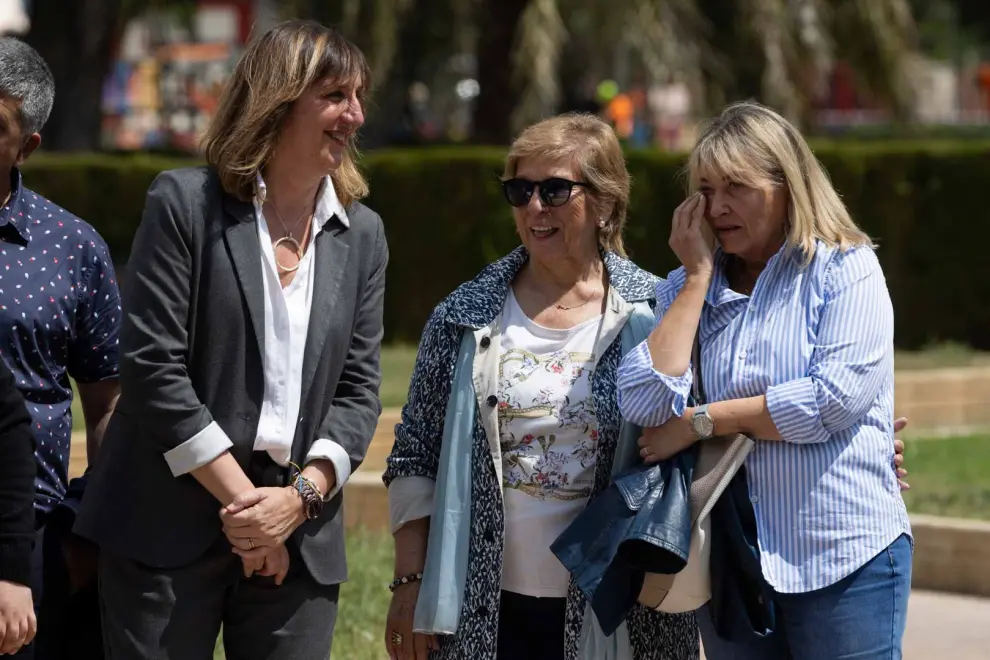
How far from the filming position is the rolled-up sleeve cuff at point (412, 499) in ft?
12.2

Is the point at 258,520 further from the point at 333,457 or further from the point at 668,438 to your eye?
the point at 668,438

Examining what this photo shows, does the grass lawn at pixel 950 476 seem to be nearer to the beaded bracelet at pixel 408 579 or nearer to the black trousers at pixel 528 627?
the black trousers at pixel 528 627

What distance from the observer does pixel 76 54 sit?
24.3 meters

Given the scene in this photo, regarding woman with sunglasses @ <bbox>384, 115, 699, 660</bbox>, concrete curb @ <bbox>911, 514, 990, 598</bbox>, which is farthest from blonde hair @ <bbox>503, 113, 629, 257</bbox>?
concrete curb @ <bbox>911, 514, 990, 598</bbox>

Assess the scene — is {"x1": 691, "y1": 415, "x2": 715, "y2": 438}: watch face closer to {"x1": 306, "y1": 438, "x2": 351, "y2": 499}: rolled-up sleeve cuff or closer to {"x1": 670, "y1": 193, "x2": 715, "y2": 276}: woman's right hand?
{"x1": 670, "y1": 193, "x2": 715, "y2": 276}: woman's right hand

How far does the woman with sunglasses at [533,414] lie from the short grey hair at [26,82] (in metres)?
1.07

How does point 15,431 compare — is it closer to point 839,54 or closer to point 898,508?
point 898,508

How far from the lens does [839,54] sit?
17.3 m

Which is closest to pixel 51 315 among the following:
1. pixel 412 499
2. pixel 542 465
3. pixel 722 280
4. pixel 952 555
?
pixel 412 499

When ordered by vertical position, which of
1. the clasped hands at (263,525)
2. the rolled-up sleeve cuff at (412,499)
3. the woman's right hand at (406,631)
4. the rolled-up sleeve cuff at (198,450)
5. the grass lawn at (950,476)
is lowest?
the grass lawn at (950,476)

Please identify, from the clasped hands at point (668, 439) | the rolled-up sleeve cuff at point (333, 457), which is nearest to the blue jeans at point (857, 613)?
the clasped hands at point (668, 439)

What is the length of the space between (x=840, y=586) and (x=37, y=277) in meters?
1.96

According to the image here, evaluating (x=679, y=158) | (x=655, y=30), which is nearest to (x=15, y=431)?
(x=679, y=158)

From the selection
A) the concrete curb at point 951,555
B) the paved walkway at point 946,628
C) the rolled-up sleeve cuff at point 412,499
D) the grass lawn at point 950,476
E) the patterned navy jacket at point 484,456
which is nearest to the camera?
the patterned navy jacket at point 484,456
